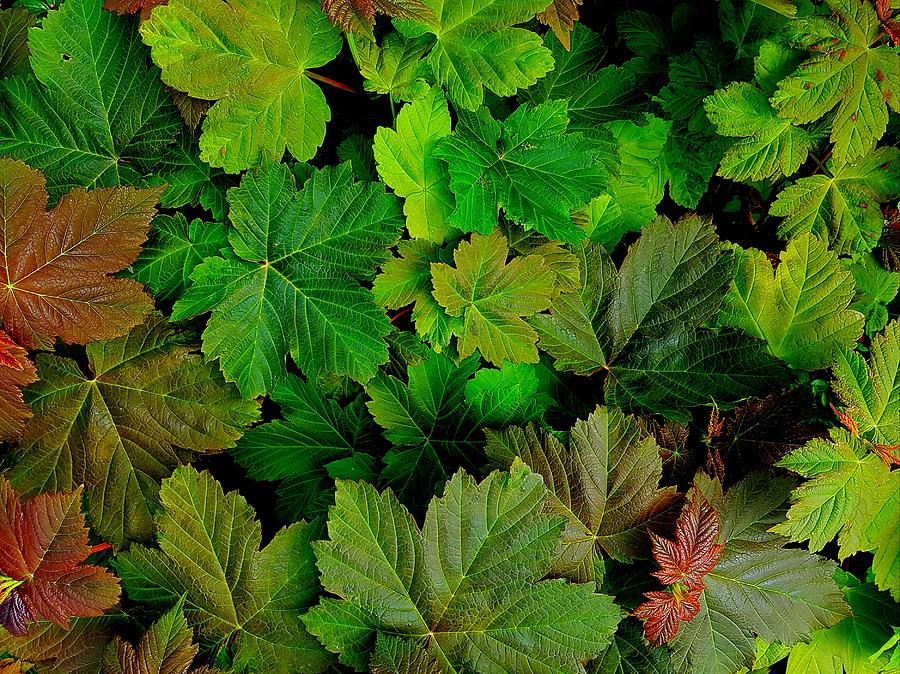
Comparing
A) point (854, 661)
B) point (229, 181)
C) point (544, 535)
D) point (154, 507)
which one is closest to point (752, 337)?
point (544, 535)

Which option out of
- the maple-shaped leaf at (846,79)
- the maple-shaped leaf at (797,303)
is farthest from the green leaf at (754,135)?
the maple-shaped leaf at (797,303)

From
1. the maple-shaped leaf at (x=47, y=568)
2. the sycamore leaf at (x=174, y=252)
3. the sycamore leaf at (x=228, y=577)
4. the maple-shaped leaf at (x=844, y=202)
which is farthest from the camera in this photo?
the maple-shaped leaf at (x=844, y=202)

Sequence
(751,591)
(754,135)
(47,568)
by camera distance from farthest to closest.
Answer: (754,135) → (751,591) → (47,568)

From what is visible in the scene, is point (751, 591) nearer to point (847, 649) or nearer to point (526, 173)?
point (847, 649)

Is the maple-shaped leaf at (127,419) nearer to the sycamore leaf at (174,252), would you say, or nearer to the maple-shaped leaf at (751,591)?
the sycamore leaf at (174,252)

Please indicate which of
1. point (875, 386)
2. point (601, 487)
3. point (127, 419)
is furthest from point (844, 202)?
point (127, 419)

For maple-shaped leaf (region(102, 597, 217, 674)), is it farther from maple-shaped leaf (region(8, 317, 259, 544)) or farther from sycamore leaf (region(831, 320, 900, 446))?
sycamore leaf (region(831, 320, 900, 446))
